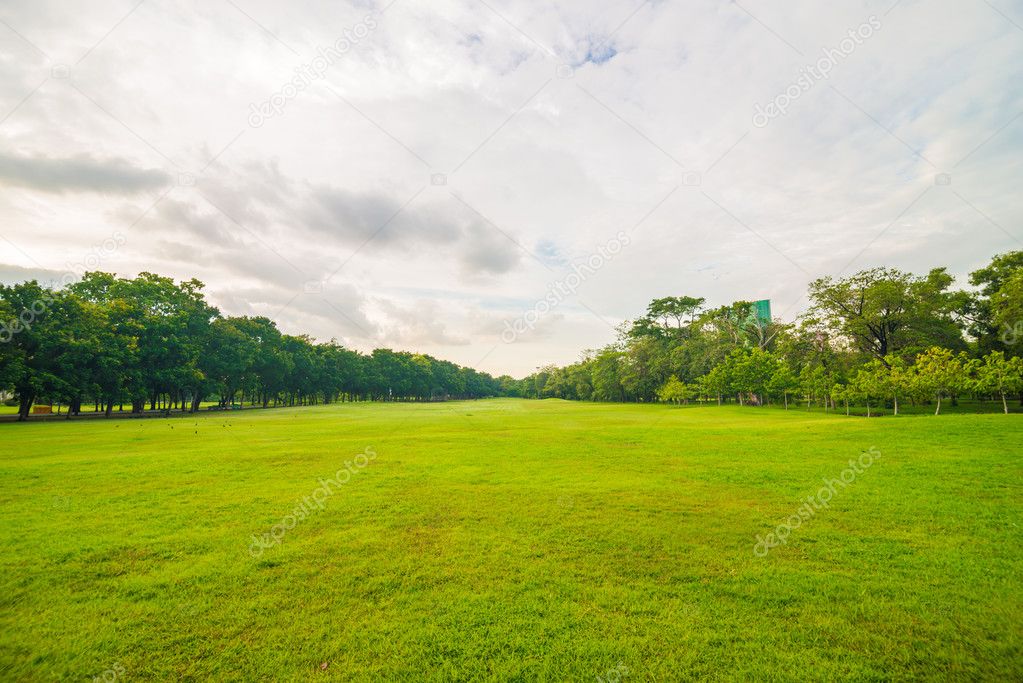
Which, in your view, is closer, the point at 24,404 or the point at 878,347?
the point at 24,404

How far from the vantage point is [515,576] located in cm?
632

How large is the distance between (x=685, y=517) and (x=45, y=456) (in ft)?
78.3

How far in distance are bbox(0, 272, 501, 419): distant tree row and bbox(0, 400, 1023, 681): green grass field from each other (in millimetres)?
34833
